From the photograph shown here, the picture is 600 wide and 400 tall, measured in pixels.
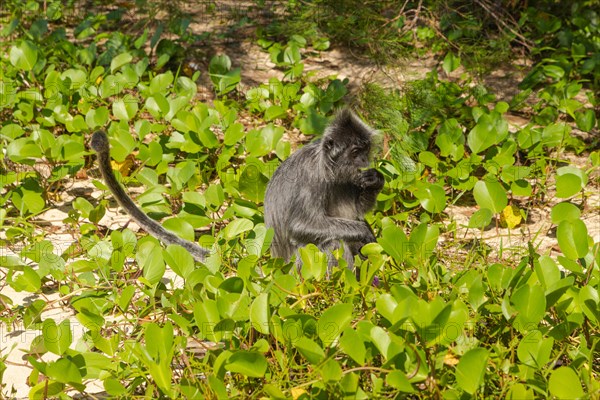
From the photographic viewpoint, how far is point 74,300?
13.7 feet

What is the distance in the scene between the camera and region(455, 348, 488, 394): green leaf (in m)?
3.02

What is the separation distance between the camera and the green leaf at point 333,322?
132 inches

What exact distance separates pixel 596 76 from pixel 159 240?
426cm

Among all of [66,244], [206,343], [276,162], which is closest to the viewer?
[206,343]

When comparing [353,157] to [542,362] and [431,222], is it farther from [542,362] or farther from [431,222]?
[542,362]

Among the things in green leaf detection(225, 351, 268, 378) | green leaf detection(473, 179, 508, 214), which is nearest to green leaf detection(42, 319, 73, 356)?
green leaf detection(225, 351, 268, 378)

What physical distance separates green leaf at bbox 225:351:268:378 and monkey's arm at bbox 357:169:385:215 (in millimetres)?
1855

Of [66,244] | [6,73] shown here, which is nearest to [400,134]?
[66,244]

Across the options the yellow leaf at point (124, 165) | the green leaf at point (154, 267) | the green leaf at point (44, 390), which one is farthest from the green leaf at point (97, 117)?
the green leaf at point (44, 390)

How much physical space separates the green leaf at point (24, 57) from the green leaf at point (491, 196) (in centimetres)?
397

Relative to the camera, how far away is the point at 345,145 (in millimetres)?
4770

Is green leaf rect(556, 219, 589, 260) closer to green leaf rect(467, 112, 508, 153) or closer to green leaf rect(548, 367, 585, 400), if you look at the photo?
green leaf rect(548, 367, 585, 400)

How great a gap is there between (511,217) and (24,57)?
4168 mm

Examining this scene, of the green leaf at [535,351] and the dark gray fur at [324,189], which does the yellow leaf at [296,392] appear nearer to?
the green leaf at [535,351]
